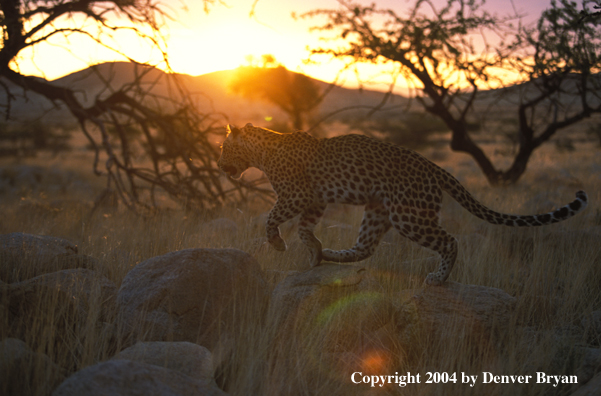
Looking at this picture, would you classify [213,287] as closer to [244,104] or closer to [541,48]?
[541,48]

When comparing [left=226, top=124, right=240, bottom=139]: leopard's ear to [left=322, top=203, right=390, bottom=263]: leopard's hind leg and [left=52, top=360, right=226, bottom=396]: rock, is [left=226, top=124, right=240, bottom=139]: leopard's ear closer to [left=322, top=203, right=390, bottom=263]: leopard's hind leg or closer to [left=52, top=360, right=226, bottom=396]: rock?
[left=322, top=203, right=390, bottom=263]: leopard's hind leg

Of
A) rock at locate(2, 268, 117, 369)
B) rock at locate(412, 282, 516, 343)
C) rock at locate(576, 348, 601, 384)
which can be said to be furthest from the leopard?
rock at locate(2, 268, 117, 369)

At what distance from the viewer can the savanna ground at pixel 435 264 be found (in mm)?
3438

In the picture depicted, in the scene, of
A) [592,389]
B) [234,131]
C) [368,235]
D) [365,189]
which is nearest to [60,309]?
[234,131]

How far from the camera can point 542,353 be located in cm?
368

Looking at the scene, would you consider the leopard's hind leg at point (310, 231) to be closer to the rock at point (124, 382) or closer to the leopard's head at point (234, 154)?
the leopard's head at point (234, 154)

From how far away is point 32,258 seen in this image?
4.80m

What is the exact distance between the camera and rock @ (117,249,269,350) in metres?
3.78

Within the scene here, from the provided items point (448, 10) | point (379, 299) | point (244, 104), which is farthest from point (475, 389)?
point (244, 104)

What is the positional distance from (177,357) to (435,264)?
3396 mm

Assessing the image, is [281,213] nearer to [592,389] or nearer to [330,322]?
[330,322]

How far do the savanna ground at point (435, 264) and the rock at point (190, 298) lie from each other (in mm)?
291

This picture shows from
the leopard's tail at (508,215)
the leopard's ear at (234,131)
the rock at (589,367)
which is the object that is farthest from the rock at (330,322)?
the leopard's ear at (234,131)

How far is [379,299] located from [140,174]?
5549 millimetres
